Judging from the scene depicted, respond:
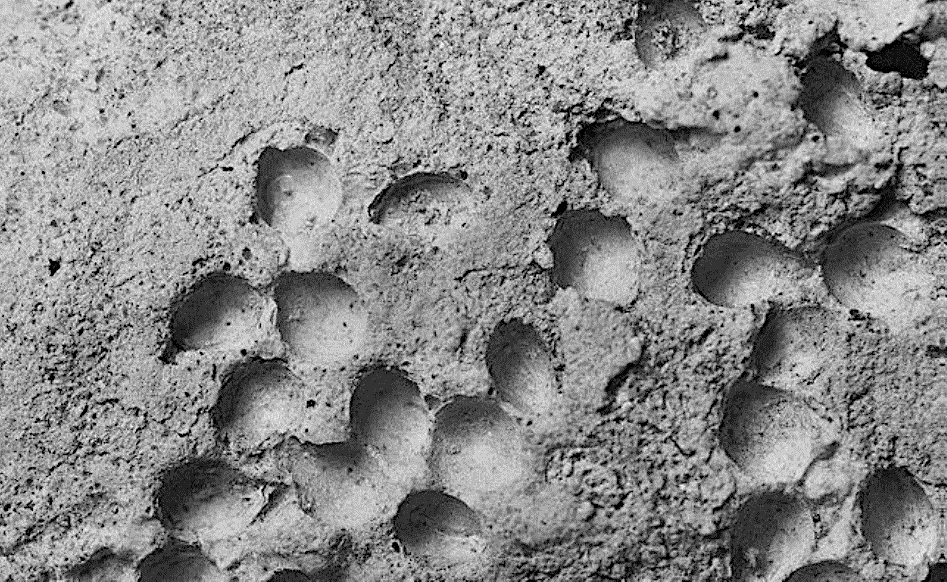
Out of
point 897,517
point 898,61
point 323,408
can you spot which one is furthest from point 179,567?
point 898,61

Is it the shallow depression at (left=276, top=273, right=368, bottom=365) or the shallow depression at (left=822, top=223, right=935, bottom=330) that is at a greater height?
the shallow depression at (left=276, top=273, right=368, bottom=365)

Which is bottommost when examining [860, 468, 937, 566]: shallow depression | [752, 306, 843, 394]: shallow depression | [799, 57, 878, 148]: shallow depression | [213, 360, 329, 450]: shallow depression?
[860, 468, 937, 566]: shallow depression

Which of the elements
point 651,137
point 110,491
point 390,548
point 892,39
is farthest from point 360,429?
point 892,39

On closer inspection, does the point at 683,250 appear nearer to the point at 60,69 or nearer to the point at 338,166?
the point at 338,166

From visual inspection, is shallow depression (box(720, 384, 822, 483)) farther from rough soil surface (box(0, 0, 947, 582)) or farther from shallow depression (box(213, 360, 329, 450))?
shallow depression (box(213, 360, 329, 450))

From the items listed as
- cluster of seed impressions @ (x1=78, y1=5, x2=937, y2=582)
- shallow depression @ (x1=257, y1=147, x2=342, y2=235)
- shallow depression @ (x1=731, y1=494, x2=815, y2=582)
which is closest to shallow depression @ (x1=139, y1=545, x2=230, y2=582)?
cluster of seed impressions @ (x1=78, y1=5, x2=937, y2=582)

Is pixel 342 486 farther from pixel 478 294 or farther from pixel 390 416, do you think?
pixel 478 294

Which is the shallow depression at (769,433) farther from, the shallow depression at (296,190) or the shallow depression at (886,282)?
the shallow depression at (296,190)
